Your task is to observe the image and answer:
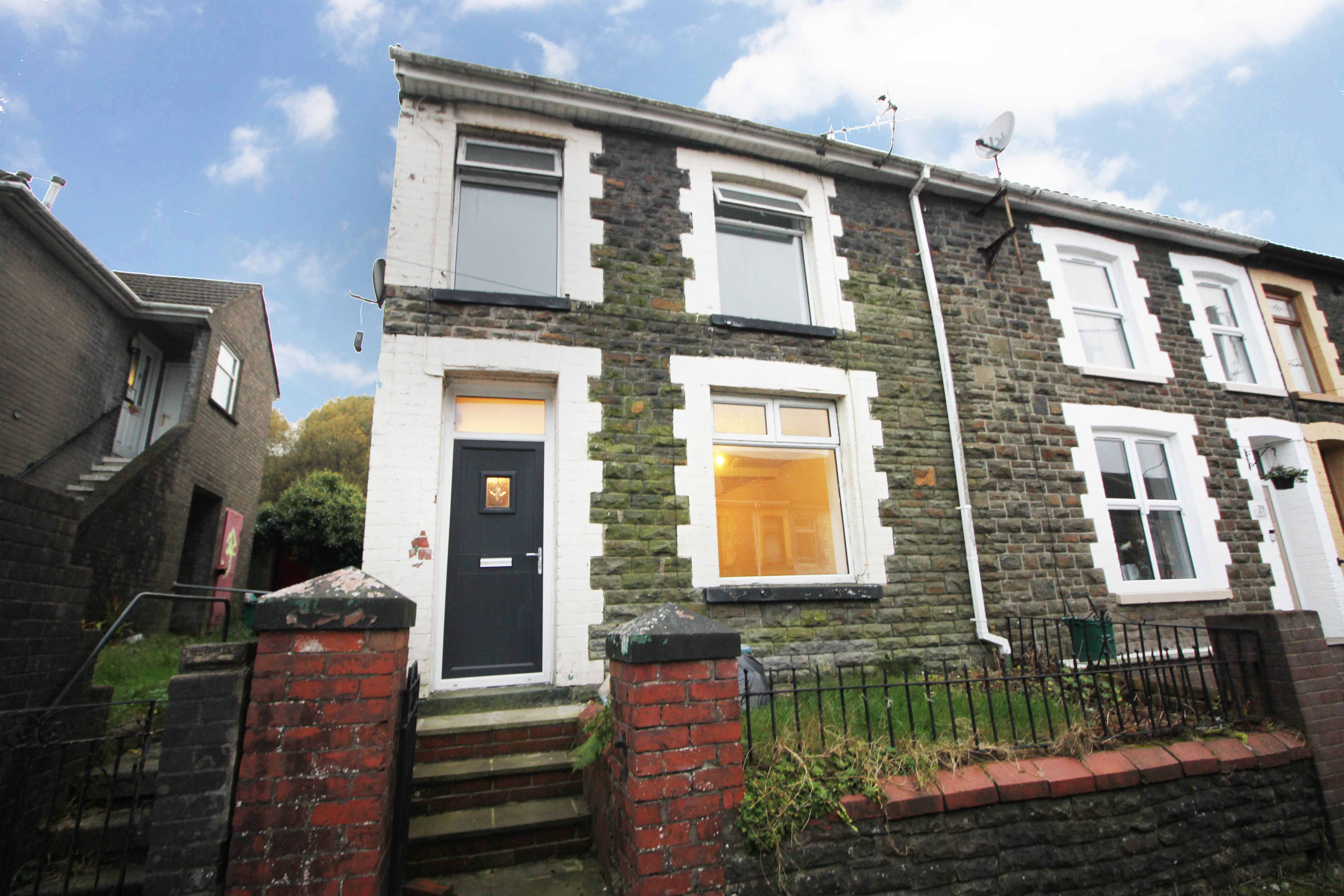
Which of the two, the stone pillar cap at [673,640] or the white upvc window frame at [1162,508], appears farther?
the white upvc window frame at [1162,508]

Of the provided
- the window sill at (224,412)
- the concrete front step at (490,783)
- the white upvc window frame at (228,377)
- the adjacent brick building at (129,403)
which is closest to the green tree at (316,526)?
the adjacent brick building at (129,403)

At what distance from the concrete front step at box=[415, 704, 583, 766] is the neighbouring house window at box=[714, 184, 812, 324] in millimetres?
4497

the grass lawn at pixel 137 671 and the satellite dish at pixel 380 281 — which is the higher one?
the satellite dish at pixel 380 281

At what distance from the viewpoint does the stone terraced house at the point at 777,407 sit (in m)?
5.23

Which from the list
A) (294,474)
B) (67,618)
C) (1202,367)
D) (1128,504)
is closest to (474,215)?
(67,618)

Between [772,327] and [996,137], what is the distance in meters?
4.03

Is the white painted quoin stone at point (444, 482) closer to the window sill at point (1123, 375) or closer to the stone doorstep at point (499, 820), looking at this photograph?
the stone doorstep at point (499, 820)

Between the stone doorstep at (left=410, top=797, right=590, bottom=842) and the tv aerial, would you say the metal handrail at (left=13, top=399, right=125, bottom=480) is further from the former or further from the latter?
the tv aerial

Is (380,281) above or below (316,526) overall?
above

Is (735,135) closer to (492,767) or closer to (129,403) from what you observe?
(492,767)

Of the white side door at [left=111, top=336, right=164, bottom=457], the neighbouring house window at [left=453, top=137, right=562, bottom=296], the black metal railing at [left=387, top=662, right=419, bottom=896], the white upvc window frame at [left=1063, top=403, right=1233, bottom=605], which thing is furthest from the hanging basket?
the white side door at [left=111, top=336, right=164, bottom=457]

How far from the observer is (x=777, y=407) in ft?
20.7

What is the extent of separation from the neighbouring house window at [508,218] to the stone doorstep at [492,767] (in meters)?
4.04

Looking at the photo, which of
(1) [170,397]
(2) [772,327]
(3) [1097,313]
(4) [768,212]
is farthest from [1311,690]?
(1) [170,397]
